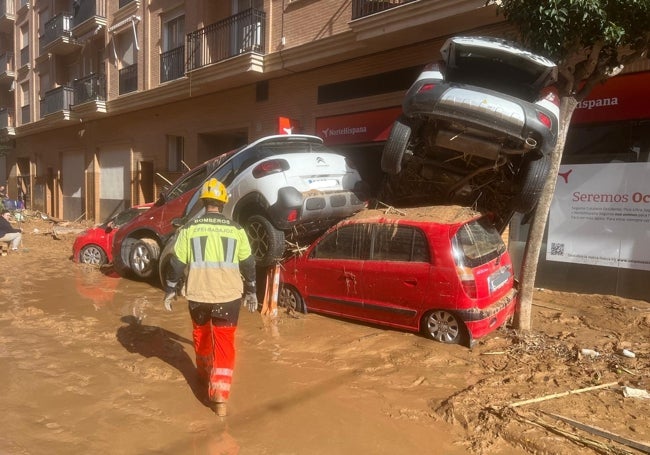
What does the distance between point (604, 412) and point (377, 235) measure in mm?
2720

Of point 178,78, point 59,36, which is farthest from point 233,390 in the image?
point 59,36

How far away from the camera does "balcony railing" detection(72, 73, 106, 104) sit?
18.9 m

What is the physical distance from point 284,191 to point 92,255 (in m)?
5.99

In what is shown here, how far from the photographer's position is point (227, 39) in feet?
42.7

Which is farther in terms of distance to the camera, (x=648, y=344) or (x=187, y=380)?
(x=648, y=344)

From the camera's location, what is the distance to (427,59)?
9461mm

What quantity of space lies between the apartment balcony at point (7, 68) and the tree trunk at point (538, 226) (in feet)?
97.9

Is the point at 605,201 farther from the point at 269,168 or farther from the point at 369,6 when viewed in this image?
the point at 369,6

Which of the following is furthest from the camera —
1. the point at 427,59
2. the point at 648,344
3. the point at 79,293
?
the point at 427,59

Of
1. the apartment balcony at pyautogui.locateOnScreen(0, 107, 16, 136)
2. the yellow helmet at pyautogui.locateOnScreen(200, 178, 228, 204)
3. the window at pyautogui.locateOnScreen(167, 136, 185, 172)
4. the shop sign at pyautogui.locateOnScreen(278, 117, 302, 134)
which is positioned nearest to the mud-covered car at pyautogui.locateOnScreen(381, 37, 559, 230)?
the yellow helmet at pyautogui.locateOnScreen(200, 178, 228, 204)

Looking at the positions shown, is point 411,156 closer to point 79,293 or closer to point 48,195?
point 79,293

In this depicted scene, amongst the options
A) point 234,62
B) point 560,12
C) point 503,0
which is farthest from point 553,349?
point 234,62

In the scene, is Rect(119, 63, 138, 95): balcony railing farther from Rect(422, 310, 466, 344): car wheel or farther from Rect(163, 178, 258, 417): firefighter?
Rect(422, 310, 466, 344): car wheel

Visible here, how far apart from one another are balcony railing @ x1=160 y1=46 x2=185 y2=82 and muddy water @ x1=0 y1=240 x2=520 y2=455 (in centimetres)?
995
